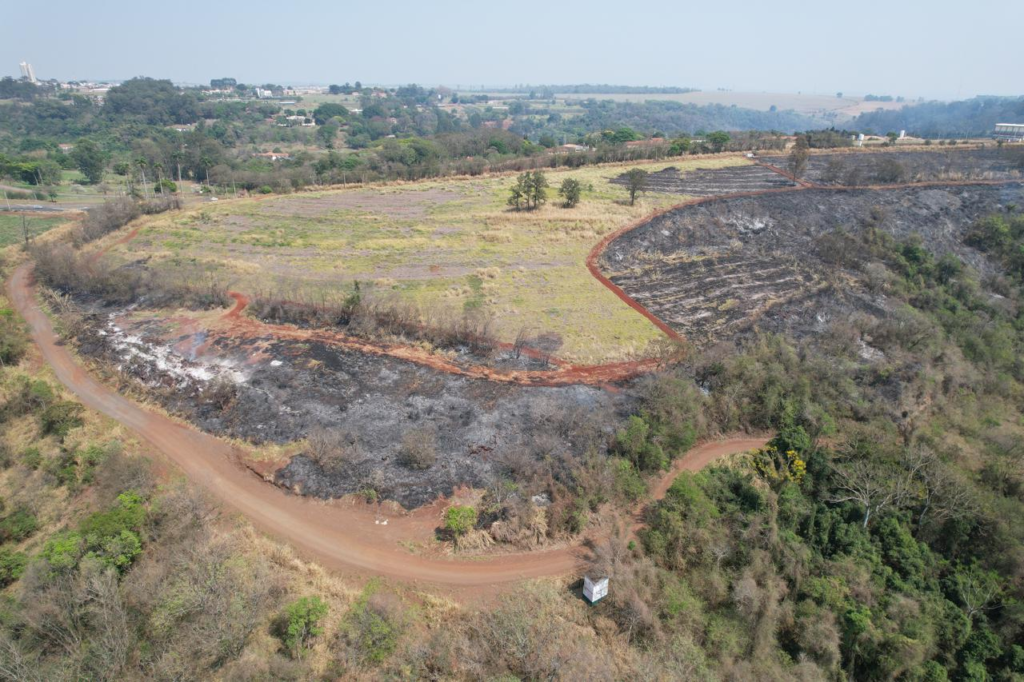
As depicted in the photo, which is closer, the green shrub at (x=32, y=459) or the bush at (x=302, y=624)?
the bush at (x=302, y=624)

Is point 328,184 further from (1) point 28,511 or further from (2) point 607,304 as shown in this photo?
(1) point 28,511

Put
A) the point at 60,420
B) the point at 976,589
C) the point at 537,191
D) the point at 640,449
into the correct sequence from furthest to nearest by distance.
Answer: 1. the point at 537,191
2. the point at 60,420
3. the point at 640,449
4. the point at 976,589

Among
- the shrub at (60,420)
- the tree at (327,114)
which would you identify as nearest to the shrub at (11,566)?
the shrub at (60,420)

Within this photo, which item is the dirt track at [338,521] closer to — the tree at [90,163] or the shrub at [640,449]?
the shrub at [640,449]

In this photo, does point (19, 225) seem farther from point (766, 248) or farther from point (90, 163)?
point (766, 248)

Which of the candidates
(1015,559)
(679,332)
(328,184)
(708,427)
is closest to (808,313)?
(679,332)

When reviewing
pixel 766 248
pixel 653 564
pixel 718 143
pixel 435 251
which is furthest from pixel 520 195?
pixel 718 143
